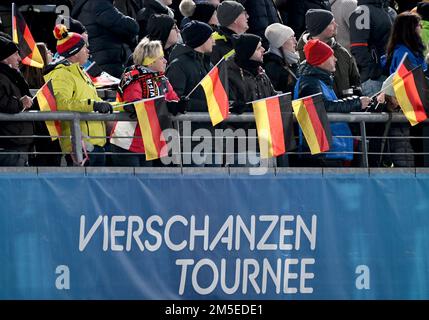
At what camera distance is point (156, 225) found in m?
14.4

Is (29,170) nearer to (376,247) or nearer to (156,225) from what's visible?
(156,225)

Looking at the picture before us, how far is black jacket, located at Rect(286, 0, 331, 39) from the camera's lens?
57.8 ft

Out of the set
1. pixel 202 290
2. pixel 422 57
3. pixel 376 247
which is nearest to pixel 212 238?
pixel 202 290

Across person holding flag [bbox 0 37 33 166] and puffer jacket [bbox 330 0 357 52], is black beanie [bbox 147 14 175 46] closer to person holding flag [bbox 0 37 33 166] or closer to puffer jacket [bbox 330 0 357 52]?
person holding flag [bbox 0 37 33 166]

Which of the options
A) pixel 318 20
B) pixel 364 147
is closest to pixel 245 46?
pixel 318 20

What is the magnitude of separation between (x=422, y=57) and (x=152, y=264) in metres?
3.45

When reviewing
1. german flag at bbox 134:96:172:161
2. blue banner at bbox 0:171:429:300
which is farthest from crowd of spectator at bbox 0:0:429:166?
blue banner at bbox 0:171:429:300

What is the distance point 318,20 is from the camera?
1551 centimetres

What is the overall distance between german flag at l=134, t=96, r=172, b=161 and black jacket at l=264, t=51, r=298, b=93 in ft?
5.53

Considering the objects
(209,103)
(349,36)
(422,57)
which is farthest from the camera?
(349,36)

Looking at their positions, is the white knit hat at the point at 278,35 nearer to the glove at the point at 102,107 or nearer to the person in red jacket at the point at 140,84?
the person in red jacket at the point at 140,84

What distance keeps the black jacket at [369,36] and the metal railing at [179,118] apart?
5.38 feet

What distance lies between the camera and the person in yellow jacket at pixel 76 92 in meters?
14.2

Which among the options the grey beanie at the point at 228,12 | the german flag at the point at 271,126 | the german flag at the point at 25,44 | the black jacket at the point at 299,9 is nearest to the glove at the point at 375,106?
the german flag at the point at 271,126
